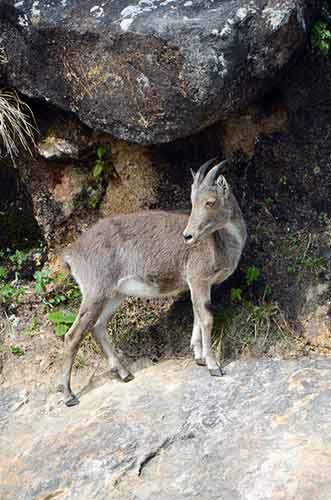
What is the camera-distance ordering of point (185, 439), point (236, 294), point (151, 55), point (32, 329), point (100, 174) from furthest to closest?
point (100, 174)
point (32, 329)
point (236, 294)
point (151, 55)
point (185, 439)

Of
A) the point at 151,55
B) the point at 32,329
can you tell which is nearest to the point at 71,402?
the point at 32,329

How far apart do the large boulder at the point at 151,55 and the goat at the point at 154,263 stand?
2.56 feet

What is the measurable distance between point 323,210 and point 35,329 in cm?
362

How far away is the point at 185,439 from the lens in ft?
24.7

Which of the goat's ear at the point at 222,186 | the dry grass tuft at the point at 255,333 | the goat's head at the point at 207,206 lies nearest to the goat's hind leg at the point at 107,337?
the dry grass tuft at the point at 255,333

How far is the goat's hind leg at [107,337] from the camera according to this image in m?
8.79

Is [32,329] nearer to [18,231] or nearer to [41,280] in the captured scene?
[41,280]

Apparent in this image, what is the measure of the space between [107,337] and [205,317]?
1.20m

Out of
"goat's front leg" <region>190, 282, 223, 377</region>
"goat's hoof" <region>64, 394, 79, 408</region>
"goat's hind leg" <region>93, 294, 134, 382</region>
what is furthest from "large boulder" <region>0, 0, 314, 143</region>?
"goat's hoof" <region>64, 394, 79, 408</region>

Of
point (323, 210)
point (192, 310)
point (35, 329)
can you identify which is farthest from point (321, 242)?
point (35, 329)

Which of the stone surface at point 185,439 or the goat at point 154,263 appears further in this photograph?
the goat at point 154,263

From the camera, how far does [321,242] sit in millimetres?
9219

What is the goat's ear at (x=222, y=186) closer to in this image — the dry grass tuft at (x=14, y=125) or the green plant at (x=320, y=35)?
the green plant at (x=320, y=35)

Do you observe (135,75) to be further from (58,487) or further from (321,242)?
(58,487)
